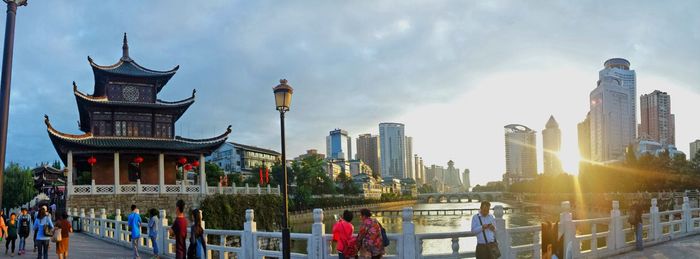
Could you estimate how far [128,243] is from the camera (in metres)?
18.0

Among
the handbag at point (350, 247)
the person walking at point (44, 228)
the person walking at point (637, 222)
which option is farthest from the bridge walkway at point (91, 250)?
the person walking at point (637, 222)

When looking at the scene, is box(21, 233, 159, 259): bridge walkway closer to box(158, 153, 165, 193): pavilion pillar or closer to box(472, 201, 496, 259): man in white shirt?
box(158, 153, 165, 193): pavilion pillar

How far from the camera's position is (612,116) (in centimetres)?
12638

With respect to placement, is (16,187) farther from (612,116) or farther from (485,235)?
(612,116)

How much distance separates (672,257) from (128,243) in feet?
55.3

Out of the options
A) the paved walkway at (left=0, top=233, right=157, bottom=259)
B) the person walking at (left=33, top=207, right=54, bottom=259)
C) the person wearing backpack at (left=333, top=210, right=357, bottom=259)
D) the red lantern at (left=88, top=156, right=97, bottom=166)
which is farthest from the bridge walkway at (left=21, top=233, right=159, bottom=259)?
the red lantern at (left=88, top=156, right=97, bottom=166)

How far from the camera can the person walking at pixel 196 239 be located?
33.3 ft

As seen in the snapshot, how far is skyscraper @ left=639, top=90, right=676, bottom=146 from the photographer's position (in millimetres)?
133125

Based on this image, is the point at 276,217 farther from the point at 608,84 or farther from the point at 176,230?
the point at 608,84

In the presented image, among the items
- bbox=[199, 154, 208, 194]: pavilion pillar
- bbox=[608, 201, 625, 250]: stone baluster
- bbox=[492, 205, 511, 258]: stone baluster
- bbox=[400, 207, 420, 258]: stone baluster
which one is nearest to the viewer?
bbox=[400, 207, 420, 258]: stone baluster

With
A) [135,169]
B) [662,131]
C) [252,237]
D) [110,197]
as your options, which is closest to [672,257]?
[252,237]

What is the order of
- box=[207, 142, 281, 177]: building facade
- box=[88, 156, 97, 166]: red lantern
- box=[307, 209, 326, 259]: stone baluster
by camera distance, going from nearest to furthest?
box=[307, 209, 326, 259]: stone baluster → box=[88, 156, 97, 166]: red lantern → box=[207, 142, 281, 177]: building facade

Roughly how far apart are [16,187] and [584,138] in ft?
495

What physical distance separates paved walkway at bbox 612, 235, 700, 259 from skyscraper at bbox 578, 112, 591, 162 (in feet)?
474
